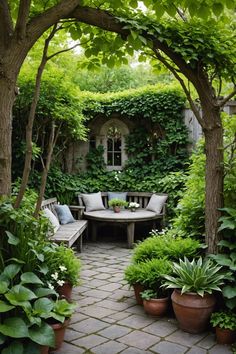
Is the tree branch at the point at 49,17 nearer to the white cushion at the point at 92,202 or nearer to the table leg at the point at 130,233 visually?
the table leg at the point at 130,233

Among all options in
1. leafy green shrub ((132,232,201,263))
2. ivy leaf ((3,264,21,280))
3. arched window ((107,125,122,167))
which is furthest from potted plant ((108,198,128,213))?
ivy leaf ((3,264,21,280))

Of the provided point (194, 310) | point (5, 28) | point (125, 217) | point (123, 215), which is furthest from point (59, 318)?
point (123, 215)

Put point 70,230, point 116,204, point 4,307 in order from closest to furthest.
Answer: point 4,307 → point 70,230 → point 116,204

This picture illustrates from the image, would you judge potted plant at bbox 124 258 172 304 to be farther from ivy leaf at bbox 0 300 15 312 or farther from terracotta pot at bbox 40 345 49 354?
ivy leaf at bbox 0 300 15 312

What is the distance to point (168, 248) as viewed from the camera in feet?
13.3

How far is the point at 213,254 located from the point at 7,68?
2488 millimetres

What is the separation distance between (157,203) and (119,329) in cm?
414

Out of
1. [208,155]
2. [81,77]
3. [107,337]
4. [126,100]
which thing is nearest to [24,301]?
[107,337]

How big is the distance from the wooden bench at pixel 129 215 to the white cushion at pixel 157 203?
0.08 m

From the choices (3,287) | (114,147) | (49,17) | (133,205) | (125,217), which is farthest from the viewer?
(114,147)

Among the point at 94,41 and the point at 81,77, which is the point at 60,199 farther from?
the point at 81,77

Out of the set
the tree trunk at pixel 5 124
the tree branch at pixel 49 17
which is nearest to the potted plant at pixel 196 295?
the tree trunk at pixel 5 124

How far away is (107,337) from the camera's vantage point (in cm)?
317

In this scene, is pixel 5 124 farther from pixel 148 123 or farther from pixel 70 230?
pixel 148 123
